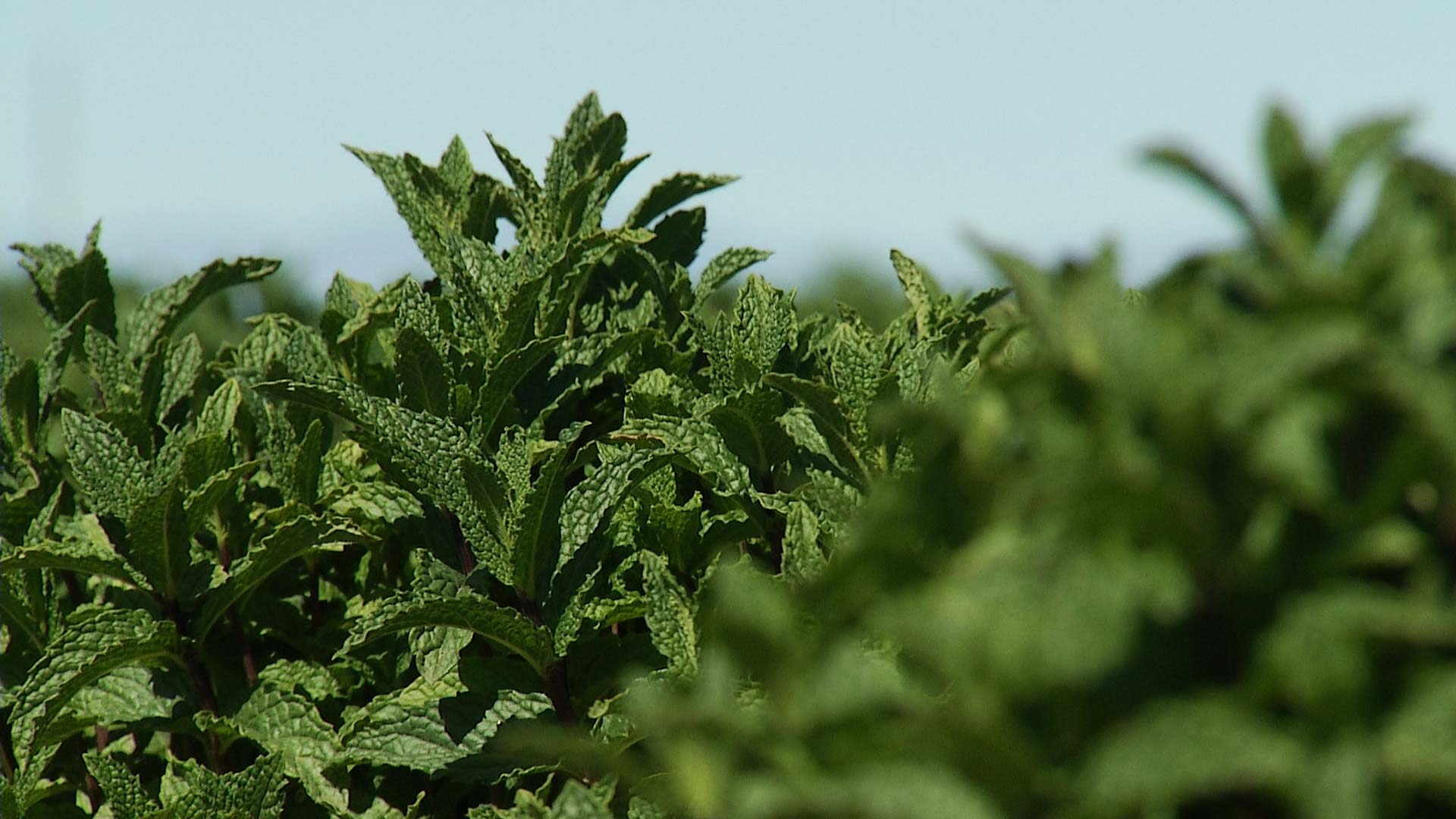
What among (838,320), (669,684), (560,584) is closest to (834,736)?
(669,684)

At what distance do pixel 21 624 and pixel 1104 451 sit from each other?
294cm

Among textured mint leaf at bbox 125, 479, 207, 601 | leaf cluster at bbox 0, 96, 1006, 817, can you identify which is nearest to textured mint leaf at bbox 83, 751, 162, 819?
Result: leaf cluster at bbox 0, 96, 1006, 817

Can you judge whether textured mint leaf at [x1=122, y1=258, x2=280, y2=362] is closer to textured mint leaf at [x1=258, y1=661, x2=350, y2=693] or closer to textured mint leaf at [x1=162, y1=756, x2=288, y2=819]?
textured mint leaf at [x1=258, y1=661, x2=350, y2=693]

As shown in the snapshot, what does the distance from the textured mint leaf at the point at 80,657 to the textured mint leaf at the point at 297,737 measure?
0.79 ft

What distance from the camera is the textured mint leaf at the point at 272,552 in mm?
2873

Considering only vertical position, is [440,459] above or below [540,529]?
above

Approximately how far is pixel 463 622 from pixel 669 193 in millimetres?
1420

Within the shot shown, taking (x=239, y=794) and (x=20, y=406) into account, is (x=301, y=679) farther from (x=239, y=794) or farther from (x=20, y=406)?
(x=20, y=406)

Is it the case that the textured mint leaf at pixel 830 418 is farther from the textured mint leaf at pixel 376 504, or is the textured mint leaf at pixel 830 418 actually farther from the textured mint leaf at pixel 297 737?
the textured mint leaf at pixel 297 737

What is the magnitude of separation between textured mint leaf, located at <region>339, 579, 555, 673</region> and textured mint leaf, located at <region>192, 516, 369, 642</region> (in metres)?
0.30

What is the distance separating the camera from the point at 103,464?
3076mm

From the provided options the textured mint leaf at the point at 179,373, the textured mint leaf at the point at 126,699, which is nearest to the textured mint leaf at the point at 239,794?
the textured mint leaf at the point at 126,699

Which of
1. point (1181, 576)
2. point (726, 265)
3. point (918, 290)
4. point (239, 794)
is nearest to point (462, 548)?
point (239, 794)

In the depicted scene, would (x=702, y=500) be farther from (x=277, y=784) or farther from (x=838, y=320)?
(x=277, y=784)
